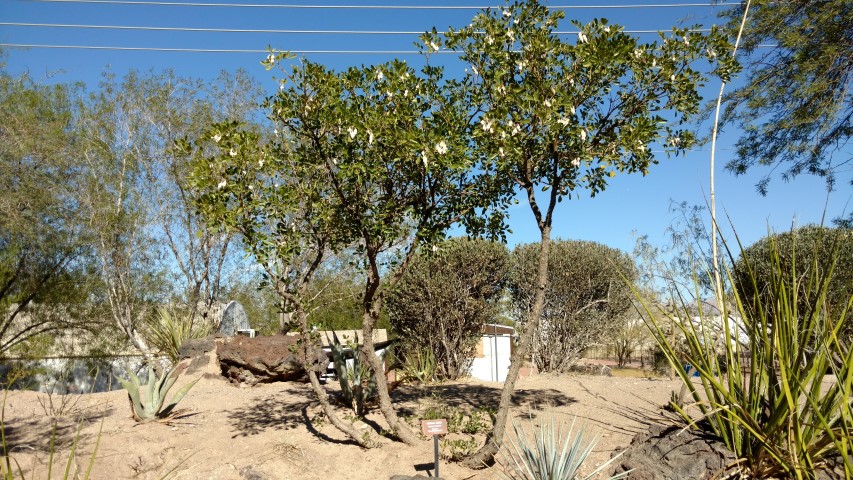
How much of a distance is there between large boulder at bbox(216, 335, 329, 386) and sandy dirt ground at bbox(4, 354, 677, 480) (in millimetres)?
1203

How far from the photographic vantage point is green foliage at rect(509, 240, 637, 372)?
49.8 feet

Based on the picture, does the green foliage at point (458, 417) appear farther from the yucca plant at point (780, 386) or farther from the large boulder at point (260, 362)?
the yucca plant at point (780, 386)

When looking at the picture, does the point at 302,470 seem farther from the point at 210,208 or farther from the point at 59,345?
the point at 59,345

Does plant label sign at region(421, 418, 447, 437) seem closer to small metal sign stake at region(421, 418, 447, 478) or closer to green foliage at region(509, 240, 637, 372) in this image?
small metal sign stake at region(421, 418, 447, 478)

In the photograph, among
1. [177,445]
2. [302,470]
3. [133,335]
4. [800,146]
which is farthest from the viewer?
[133,335]

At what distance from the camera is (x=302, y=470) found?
6836 millimetres

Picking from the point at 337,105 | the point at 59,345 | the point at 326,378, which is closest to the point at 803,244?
the point at 326,378

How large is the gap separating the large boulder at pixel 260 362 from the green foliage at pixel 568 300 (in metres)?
5.77

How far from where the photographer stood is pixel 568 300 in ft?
50.1

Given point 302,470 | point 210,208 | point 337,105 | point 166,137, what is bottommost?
point 302,470

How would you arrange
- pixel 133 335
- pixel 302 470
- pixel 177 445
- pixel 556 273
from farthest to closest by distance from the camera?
pixel 133 335, pixel 556 273, pixel 177 445, pixel 302 470

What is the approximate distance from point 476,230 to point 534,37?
2355mm

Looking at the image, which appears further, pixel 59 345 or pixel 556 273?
pixel 59 345

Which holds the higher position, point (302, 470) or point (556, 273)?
point (556, 273)
